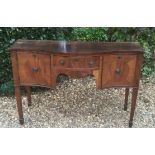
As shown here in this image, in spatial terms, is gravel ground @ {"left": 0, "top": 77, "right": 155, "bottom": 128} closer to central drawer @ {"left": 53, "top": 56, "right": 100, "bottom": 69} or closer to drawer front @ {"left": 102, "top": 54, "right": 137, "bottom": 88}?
drawer front @ {"left": 102, "top": 54, "right": 137, "bottom": 88}

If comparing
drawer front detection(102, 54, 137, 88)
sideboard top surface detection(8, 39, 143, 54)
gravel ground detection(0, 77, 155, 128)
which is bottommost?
gravel ground detection(0, 77, 155, 128)

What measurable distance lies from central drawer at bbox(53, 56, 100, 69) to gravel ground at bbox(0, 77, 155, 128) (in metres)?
0.81

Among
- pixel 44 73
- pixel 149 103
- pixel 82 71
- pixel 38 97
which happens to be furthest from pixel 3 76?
pixel 149 103

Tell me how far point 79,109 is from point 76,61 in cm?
96

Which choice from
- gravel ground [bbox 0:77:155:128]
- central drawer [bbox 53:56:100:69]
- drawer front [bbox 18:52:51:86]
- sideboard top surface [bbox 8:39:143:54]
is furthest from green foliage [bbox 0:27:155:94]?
central drawer [bbox 53:56:100:69]

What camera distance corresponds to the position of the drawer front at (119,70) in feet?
8.46

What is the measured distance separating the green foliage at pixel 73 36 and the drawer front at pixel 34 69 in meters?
0.86

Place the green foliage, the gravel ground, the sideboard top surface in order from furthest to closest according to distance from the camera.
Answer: the green foliage → the gravel ground → the sideboard top surface

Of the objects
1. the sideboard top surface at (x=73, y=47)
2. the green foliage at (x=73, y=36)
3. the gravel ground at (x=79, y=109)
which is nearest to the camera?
the sideboard top surface at (x=73, y=47)

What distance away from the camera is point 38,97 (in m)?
3.61

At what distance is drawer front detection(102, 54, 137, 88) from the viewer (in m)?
2.58

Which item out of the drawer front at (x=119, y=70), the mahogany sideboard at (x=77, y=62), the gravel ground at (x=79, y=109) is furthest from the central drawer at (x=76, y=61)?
the gravel ground at (x=79, y=109)

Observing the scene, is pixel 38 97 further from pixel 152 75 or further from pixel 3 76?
pixel 152 75

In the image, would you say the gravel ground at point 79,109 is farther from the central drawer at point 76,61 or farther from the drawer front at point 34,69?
the central drawer at point 76,61
